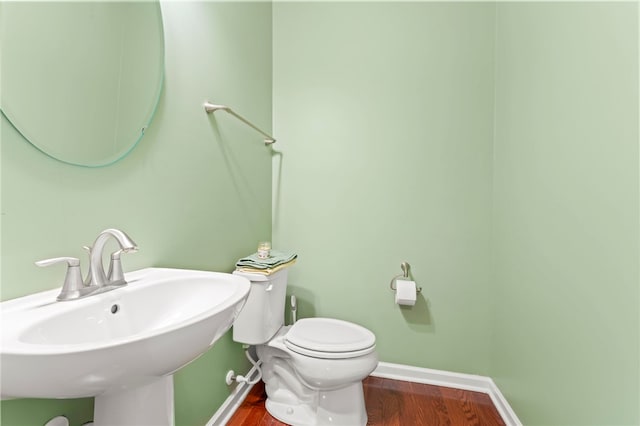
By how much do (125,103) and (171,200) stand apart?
13.2 inches

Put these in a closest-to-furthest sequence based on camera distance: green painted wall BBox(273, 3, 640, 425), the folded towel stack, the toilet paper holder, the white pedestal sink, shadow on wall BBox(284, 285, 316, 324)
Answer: the white pedestal sink < green painted wall BBox(273, 3, 640, 425) < the folded towel stack < the toilet paper holder < shadow on wall BBox(284, 285, 316, 324)

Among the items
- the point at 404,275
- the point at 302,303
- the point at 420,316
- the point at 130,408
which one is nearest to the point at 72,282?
the point at 130,408

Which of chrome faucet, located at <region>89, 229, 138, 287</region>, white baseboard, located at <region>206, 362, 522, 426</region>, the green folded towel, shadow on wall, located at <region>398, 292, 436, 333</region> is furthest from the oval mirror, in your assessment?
shadow on wall, located at <region>398, 292, 436, 333</region>

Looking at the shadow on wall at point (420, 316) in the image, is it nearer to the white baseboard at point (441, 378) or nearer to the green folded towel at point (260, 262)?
the white baseboard at point (441, 378)

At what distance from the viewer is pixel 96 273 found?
2.26ft

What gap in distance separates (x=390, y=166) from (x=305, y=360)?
1.14 metres

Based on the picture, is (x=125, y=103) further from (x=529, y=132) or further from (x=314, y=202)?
(x=529, y=132)

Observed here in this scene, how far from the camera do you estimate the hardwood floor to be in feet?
4.38

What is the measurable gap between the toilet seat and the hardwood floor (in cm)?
40

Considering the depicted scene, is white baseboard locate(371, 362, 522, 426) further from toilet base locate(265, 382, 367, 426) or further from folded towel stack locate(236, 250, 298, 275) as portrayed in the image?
folded towel stack locate(236, 250, 298, 275)

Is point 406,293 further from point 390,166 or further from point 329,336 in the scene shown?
point 390,166

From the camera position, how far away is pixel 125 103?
0.85 metres

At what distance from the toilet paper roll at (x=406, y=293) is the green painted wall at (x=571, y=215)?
17.1 inches

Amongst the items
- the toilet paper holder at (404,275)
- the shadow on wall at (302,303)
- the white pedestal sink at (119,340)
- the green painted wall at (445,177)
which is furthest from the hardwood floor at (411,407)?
the white pedestal sink at (119,340)
